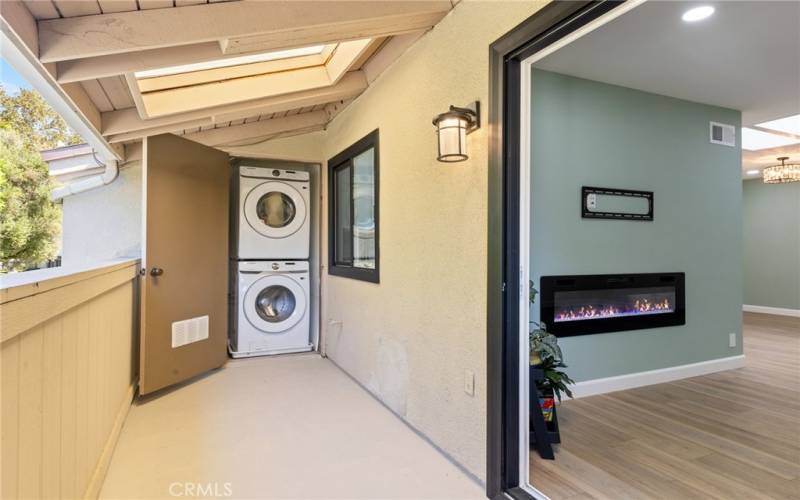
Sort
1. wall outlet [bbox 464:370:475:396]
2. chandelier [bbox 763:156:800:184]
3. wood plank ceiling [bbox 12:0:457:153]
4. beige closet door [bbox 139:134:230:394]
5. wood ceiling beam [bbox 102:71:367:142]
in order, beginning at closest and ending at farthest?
1. wood plank ceiling [bbox 12:0:457:153]
2. wall outlet [bbox 464:370:475:396]
3. wood ceiling beam [bbox 102:71:367:142]
4. beige closet door [bbox 139:134:230:394]
5. chandelier [bbox 763:156:800:184]

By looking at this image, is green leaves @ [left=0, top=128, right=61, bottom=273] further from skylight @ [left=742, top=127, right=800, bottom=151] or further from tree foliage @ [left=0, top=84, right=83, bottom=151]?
skylight @ [left=742, top=127, right=800, bottom=151]

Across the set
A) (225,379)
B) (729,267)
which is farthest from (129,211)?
(729,267)

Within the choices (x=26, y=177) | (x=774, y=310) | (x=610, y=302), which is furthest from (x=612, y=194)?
(x=774, y=310)

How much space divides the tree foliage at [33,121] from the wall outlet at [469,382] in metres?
2.53

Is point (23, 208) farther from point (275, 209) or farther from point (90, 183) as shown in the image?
point (275, 209)

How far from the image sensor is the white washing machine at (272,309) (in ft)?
14.1

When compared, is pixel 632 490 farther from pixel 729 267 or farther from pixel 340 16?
pixel 729 267

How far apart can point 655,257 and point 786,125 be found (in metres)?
2.51

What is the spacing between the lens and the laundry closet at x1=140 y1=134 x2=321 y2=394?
3.23 metres

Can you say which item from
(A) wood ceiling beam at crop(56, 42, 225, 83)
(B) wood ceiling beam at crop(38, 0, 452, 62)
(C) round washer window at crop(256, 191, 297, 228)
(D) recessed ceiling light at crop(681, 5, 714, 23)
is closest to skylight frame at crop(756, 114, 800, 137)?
(D) recessed ceiling light at crop(681, 5, 714, 23)

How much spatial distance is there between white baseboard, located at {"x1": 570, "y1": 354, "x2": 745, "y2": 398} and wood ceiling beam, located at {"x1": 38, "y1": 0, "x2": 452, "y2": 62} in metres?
2.80

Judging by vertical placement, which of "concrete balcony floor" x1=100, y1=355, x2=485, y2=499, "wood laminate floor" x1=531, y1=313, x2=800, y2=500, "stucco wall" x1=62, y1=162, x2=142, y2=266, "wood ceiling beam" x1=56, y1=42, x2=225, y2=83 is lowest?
"wood laminate floor" x1=531, y1=313, x2=800, y2=500

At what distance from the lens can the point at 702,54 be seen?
285 centimetres

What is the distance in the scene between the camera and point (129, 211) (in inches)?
158
